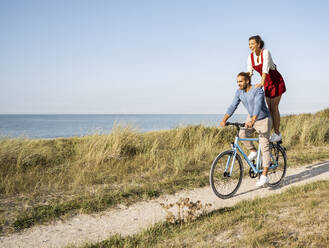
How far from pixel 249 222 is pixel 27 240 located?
276 cm

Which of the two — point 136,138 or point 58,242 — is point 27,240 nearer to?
point 58,242

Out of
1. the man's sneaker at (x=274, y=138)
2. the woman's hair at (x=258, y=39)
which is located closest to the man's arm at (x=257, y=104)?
the man's sneaker at (x=274, y=138)

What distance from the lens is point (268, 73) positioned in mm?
6191

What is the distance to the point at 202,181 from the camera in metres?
6.12

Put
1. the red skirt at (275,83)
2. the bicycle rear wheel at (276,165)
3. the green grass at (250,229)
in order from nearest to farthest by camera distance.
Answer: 1. the green grass at (250,229)
2. the bicycle rear wheel at (276,165)
3. the red skirt at (275,83)

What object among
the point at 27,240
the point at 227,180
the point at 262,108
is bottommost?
the point at 27,240

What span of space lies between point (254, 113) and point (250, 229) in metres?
2.23

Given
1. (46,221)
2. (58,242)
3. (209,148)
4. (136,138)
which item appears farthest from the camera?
(136,138)

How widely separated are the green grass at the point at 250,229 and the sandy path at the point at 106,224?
0.36 metres

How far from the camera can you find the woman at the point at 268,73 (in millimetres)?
5734

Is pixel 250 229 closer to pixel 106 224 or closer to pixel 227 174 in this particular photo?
pixel 227 174

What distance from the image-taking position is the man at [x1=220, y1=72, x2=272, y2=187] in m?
5.04

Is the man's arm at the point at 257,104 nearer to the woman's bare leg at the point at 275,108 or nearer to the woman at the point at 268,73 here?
the woman at the point at 268,73

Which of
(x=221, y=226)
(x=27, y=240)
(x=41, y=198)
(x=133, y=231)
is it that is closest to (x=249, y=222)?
(x=221, y=226)
